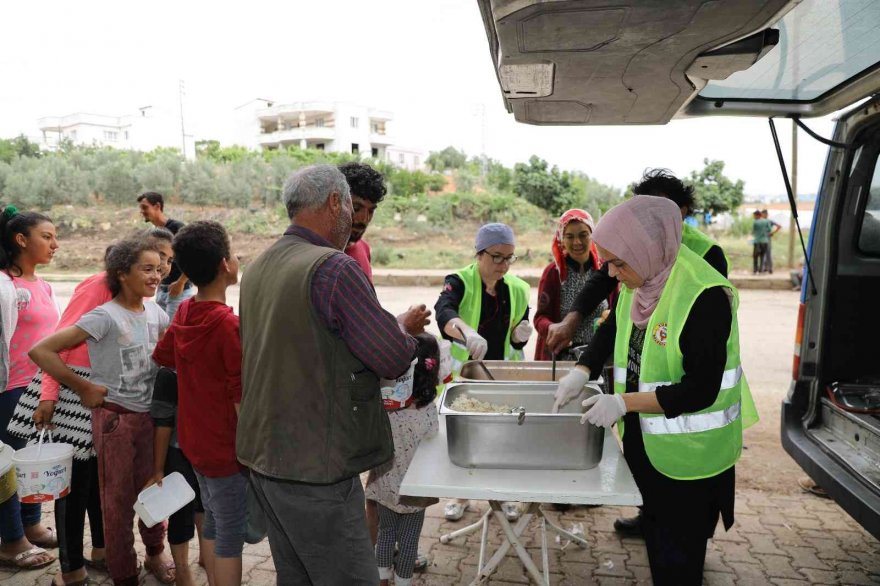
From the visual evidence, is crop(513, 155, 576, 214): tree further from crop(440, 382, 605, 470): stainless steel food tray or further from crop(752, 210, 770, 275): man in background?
crop(440, 382, 605, 470): stainless steel food tray

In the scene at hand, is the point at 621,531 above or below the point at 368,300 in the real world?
below

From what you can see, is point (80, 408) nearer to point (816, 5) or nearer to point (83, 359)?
point (83, 359)

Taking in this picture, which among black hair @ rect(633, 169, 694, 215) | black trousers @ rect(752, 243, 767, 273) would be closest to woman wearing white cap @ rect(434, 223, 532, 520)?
black hair @ rect(633, 169, 694, 215)

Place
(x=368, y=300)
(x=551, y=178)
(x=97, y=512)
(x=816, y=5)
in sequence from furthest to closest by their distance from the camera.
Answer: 1. (x=551, y=178)
2. (x=97, y=512)
3. (x=816, y=5)
4. (x=368, y=300)

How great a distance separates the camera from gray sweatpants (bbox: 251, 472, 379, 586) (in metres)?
1.85

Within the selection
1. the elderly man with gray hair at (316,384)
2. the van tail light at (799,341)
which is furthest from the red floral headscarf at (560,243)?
the elderly man with gray hair at (316,384)

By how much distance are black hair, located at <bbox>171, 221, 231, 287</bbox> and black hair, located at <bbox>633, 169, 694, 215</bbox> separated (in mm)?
2093

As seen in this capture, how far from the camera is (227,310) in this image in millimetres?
2422

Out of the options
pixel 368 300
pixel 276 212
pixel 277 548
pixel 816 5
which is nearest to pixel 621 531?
pixel 277 548

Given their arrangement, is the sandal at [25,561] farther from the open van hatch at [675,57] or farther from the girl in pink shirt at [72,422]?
the open van hatch at [675,57]

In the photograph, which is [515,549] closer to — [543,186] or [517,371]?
[517,371]

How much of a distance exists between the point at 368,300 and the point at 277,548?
Answer: 2.93ft

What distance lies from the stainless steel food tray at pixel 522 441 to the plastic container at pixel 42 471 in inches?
69.2

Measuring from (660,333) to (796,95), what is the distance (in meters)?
1.74
